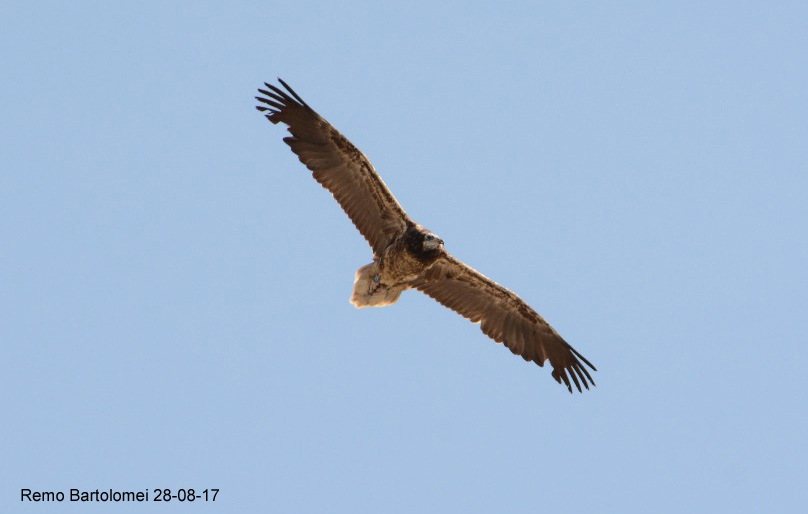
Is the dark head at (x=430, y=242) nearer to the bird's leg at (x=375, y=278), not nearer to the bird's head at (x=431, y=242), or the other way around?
the bird's head at (x=431, y=242)

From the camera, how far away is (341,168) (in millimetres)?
14516

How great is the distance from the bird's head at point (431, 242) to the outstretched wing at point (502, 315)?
4.12 ft

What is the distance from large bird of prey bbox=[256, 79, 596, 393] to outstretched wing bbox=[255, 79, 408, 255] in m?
0.01

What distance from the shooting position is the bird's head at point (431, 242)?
14.4 m

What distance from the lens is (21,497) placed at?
14.3 m

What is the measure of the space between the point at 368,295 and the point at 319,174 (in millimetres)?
2083

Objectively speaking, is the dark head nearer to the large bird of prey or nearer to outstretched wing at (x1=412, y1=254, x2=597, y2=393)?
the large bird of prey

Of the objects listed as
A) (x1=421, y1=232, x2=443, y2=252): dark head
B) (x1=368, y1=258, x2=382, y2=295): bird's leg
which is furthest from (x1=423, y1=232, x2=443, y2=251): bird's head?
(x1=368, y1=258, x2=382, y2=295): bird's leg

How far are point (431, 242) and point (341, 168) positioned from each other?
1.62 m

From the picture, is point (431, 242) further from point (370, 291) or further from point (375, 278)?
point (370, 291)

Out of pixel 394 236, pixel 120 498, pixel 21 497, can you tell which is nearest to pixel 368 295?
pixel 394 236

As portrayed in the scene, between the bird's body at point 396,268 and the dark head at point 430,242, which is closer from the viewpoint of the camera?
the dark head at point 430,242

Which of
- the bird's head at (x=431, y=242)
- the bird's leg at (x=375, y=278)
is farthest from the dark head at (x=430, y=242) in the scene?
the bird's leg at (x=375, y=278)

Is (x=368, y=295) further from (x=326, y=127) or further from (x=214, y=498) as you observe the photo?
(x=214, y=498)
